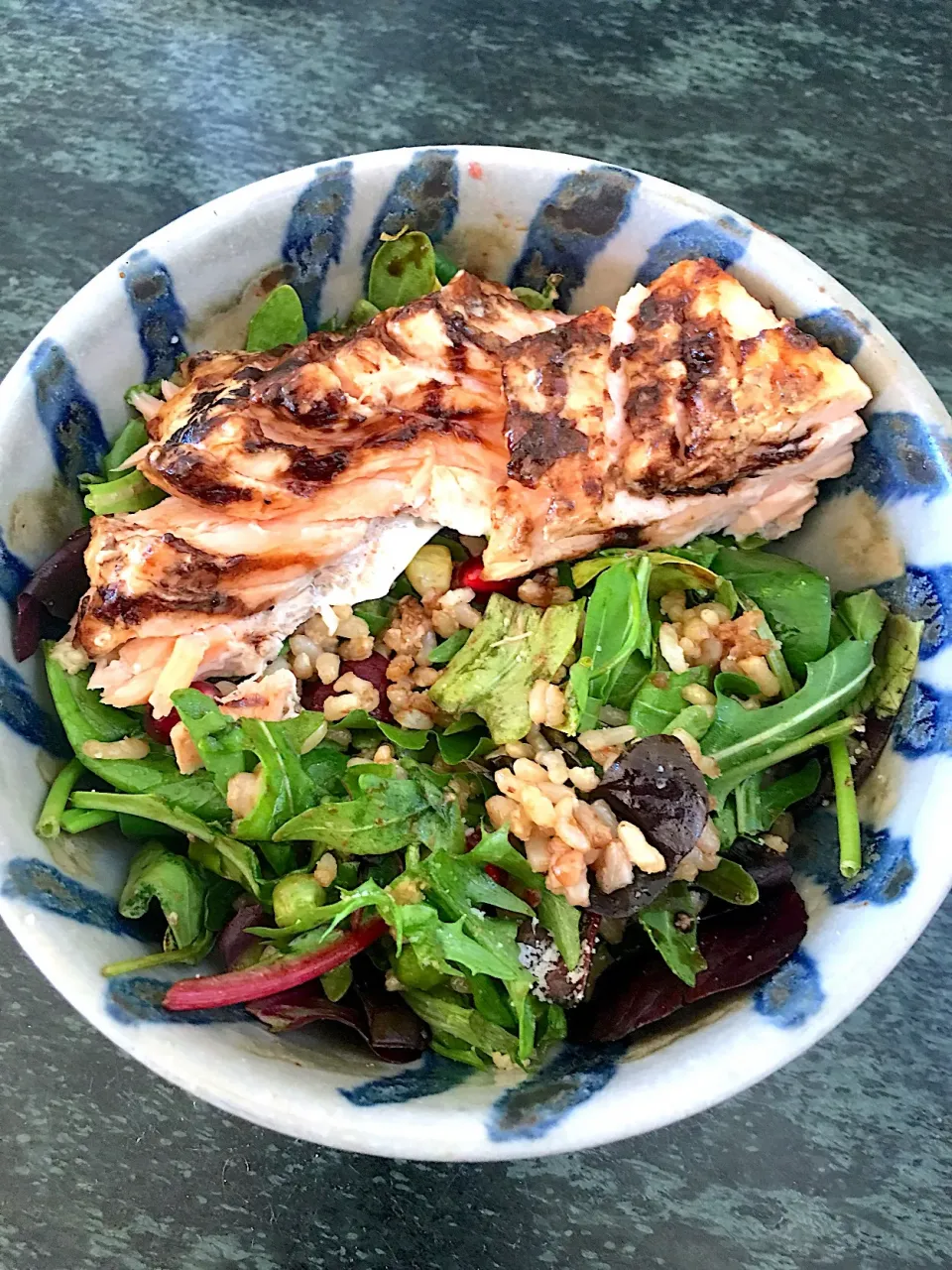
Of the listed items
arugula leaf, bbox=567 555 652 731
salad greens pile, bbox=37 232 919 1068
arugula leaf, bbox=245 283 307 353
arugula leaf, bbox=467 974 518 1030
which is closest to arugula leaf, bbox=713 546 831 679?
salad greens pile, bbox=37 232 919 1068

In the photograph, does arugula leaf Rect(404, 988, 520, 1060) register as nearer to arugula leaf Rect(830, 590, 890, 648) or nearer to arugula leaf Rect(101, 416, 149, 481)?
arugula leaf Rect(830, 590, 890, 648)

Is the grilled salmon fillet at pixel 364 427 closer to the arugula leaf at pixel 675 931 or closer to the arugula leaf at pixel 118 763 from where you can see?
the arugula leaf at pixel 118 763

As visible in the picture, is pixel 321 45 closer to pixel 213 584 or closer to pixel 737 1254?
pixel 213 584

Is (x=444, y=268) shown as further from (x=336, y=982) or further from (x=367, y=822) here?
(x=336, y=982)

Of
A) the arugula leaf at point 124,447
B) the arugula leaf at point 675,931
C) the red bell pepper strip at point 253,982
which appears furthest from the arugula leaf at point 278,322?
the arugula leaf at point 675,931

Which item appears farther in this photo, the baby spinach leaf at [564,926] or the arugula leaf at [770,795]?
the arugula leaf at [770,795]

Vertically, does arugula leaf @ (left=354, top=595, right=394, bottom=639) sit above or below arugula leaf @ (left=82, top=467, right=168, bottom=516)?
below

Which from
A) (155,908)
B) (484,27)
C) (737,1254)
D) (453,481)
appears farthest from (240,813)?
(484,27)
